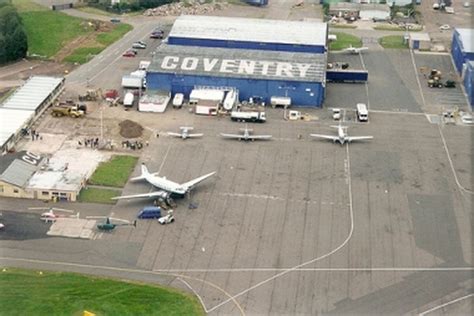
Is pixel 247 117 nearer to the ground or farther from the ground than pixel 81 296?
nearer to the ground

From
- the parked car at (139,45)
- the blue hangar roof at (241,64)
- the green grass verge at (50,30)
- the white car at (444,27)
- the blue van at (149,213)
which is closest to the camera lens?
the blue van at (149,213)

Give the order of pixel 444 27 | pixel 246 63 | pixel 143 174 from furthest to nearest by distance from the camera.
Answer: pixel 444 27, pixel 246 63, pixel 143 174

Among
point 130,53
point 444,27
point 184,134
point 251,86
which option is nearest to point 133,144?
point 184,134

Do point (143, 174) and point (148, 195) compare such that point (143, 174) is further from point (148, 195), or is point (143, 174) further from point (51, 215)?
point (51, 215)

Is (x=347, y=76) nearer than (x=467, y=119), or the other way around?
(x=467, y=119)

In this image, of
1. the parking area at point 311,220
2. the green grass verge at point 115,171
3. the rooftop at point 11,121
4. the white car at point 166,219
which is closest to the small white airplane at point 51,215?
the parking area at point 311,220

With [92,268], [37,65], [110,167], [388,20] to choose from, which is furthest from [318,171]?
[388,20]

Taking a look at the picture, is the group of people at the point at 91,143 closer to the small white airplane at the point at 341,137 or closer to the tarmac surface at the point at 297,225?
the tarmac surface at the point at 297,225

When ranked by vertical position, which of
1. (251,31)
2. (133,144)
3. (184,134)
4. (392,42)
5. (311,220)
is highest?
(251,31)
